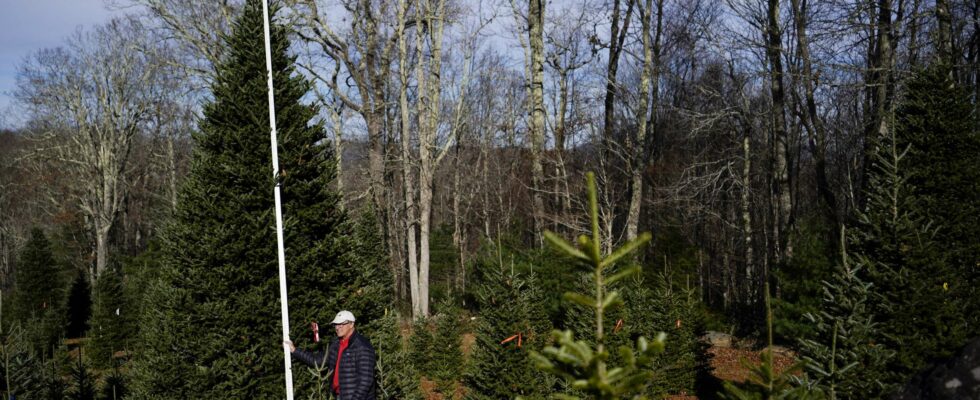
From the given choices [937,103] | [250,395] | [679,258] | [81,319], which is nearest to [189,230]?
[250,395]

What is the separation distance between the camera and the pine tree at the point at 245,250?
24.0 feet

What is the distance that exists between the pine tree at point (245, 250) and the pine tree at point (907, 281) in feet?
20.3

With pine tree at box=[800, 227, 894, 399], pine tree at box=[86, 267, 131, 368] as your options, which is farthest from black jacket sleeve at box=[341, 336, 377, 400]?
pine tree at box=[86, 267, 131, 368]

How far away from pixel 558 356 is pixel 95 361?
20.8 meters

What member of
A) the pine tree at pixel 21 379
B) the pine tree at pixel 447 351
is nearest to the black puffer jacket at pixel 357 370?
the pine tree at pixel 21 379

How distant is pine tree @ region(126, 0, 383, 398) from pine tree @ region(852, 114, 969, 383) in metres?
6.17

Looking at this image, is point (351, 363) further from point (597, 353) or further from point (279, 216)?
point (597, 353)

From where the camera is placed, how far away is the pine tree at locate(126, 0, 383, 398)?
24.0 ft

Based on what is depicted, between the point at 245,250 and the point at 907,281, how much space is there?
772 centimetres

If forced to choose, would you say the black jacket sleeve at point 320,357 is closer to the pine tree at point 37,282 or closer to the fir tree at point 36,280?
the pine tree at point 37,282

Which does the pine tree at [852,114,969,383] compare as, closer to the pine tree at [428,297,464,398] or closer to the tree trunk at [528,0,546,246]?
the pine tree at [428,297,464,398]

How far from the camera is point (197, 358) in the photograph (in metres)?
7.48

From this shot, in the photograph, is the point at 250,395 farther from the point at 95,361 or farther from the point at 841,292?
the point at 95,361

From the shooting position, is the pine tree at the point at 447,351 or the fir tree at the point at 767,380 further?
the pine tree at the point at 447,351
